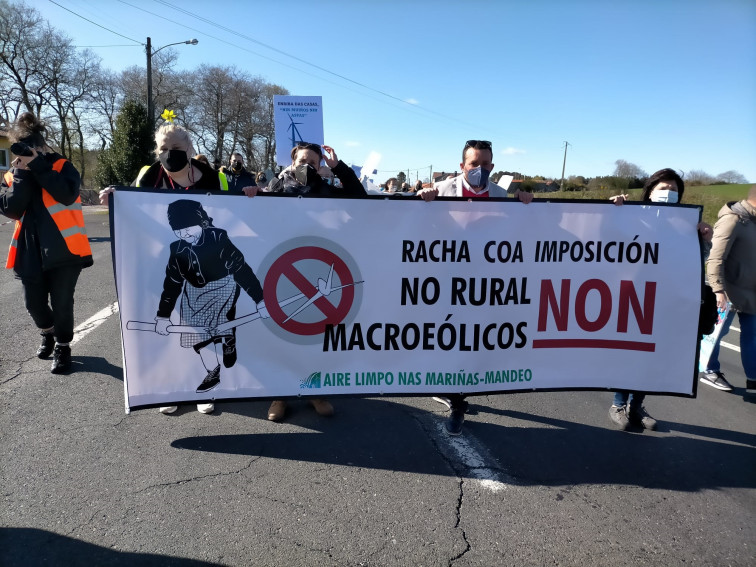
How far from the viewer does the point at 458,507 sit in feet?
8.79

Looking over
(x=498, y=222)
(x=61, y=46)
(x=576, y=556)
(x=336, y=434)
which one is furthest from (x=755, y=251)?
(x=61, y=46)

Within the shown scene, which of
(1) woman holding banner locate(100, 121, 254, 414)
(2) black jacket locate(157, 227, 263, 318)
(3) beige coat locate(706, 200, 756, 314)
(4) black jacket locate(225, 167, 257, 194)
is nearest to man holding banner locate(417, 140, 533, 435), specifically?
(2) black jacket locate(157, 227, 263, 318)

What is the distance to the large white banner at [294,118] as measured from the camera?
284 inches

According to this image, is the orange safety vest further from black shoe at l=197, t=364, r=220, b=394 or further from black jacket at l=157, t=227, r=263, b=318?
black shoe at l=197, t=364, r=220, b=394

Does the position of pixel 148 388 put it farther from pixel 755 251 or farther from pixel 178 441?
pixel 755 251

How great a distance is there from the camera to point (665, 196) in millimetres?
3594

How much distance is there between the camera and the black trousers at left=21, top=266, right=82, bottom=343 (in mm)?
4242

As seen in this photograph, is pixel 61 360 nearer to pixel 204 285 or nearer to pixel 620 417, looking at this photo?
pixel 204 285

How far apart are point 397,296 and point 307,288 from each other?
24.3 inches

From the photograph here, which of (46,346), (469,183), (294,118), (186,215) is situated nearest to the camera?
(186,215)

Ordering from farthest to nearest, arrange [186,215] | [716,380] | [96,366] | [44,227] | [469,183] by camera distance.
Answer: [716,380]
[96,366]
[44,227]
[469,183]
[186,215]

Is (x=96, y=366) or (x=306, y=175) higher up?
(x=306, y=175)

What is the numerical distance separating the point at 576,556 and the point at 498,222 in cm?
202

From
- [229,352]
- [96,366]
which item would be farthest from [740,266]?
[96,366]
